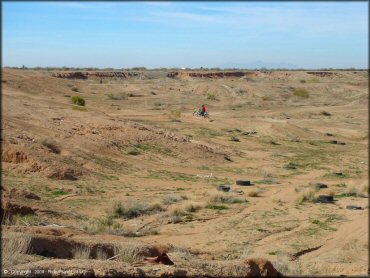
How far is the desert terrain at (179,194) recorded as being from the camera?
33.8 feet

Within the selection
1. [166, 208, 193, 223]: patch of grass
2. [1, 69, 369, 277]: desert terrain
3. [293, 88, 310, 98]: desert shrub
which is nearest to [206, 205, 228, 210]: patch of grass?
[1, 69, 369, 277]: desert terrain

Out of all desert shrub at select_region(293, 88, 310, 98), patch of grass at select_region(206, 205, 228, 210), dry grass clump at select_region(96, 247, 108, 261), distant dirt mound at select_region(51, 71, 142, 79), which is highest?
distant dirt mound at select_region(51, 71, 142, 79)

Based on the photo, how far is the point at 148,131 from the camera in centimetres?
3581

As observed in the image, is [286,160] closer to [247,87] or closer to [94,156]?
[94,156]

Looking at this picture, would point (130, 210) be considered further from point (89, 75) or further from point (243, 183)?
point (89, 75)

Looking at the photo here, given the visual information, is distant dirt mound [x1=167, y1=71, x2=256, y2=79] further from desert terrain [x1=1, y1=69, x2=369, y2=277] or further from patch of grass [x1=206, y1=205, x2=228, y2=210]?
patch of grass [x1=206, y1=205, x2=228, y2=210]

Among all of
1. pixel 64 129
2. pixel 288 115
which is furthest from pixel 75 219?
pixel 288 115

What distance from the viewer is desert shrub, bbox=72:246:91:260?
31.6ft

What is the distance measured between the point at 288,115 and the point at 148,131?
27.7 meters

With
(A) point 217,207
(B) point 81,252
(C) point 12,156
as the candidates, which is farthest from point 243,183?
(B) point 81,252

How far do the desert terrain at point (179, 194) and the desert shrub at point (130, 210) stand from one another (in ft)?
0.15

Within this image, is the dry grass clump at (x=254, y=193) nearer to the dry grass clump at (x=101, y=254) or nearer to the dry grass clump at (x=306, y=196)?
the dry grass clump at (x=306, y=196)

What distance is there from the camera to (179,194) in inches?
896

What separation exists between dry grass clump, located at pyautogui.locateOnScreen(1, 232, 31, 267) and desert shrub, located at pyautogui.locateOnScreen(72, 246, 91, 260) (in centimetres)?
90
